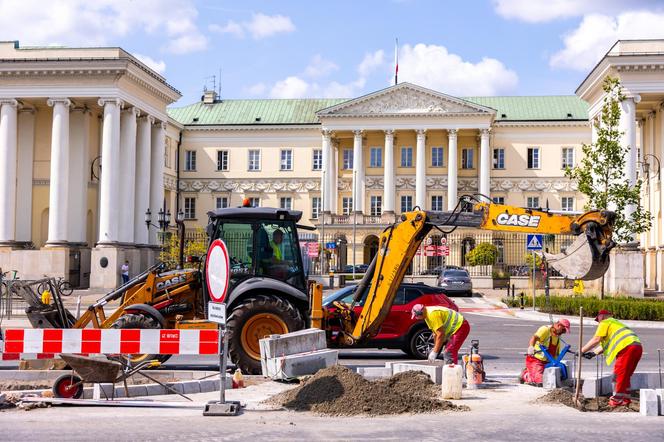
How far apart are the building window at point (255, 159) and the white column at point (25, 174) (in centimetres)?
3358

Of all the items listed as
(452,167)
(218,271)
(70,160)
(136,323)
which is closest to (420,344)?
(136,323)

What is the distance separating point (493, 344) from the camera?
22.0 m

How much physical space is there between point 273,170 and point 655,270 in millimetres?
42437

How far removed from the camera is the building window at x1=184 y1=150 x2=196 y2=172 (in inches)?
3356

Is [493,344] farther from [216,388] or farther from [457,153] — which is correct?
[457,153]

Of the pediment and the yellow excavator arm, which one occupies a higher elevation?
the pediment

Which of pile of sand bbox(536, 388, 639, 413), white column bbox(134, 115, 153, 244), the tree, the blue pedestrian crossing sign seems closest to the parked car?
the tree

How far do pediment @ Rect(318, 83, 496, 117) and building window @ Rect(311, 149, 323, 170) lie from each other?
5.67 m

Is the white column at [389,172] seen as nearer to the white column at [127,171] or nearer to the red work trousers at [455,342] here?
the white column at [127,171]

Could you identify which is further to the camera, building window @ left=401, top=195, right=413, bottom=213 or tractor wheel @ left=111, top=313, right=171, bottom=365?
building window @ left=401, top=195, right=413, bottom=213

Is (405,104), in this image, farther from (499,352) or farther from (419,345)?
(419,345)

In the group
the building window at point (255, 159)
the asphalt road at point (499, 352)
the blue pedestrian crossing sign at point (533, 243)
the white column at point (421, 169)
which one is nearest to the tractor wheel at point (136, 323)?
the asphalt road at point (499, 352)

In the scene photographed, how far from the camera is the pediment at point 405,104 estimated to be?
78375 mm

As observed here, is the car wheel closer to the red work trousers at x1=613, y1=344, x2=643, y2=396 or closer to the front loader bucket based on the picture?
the front loader bucket
